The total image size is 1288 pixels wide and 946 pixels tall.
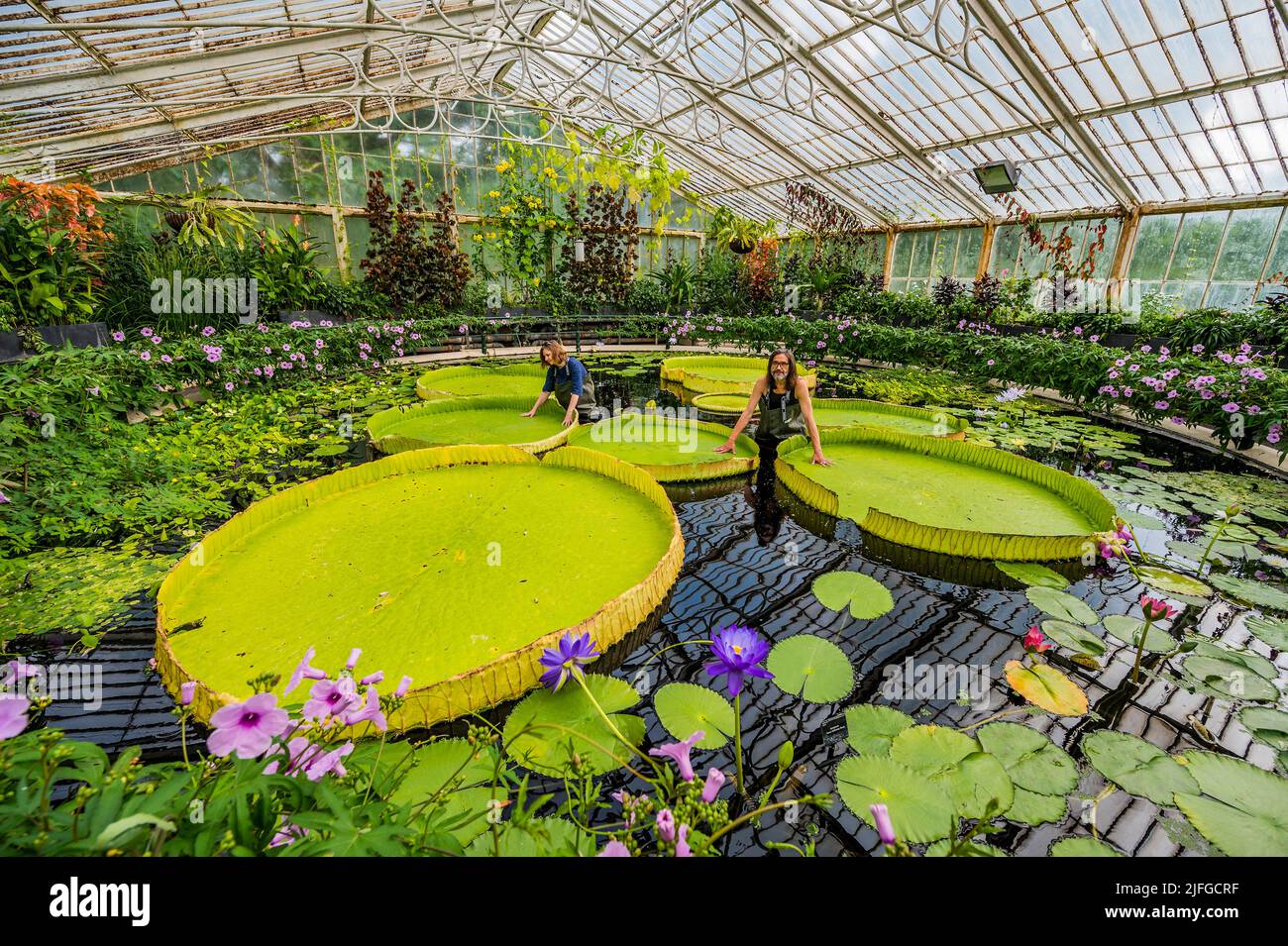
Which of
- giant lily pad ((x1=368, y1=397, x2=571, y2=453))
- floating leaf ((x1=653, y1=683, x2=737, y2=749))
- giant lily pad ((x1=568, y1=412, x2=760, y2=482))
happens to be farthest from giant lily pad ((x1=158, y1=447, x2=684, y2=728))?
giant lily pad ((x1=368, y1=397, x2=571, y2=453))

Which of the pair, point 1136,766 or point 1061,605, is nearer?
point 1136,766

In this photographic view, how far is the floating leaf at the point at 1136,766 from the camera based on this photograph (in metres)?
1.48

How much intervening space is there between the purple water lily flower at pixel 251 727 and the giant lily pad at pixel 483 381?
591 cm

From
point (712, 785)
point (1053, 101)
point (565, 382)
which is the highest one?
point (1053, 101)

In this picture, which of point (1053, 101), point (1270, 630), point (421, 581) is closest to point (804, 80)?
point (1053, 101)

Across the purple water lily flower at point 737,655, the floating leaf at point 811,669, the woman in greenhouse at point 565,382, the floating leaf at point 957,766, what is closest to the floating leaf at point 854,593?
the floating leaf at point 811,669

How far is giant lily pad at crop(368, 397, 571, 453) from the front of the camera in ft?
14.4

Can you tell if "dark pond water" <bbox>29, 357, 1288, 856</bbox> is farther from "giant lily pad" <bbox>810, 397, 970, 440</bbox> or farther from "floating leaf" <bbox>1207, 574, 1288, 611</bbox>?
"giant lily pad" <bbox>810, 397, 970, 440</bbox>

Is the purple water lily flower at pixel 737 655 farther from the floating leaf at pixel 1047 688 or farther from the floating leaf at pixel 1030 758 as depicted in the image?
the floating leaf at pixel 1047 688

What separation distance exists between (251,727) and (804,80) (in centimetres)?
1404

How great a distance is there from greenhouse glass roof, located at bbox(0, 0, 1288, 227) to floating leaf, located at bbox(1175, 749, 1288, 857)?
770cm

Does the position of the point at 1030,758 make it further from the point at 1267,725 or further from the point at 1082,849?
the point at 1267,725

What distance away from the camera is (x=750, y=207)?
18594mm

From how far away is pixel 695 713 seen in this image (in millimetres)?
1710
